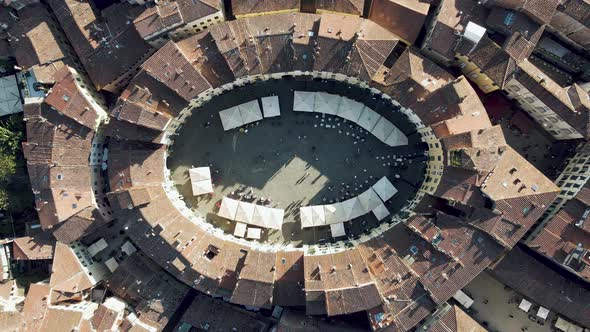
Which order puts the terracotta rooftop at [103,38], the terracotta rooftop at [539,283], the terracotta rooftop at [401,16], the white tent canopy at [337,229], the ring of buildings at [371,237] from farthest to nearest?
the white tent canopy at [337,229] < the terracotta rooftop at [539,283] < the terracotta rooftop at [103,38] < the terracotta rooftop at [401,16] < the ring of buildings at [371,237]

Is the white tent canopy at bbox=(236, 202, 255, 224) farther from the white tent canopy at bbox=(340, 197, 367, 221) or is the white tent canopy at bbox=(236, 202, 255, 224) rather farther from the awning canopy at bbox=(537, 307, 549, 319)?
the awning canopy at bbox=(537, 307, 549, 319)

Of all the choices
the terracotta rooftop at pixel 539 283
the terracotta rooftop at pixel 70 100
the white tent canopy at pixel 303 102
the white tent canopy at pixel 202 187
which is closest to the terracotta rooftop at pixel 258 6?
the white tent canopy at pixel 303 102

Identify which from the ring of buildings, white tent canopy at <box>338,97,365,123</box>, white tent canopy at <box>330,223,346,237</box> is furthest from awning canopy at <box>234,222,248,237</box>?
white tent canopy at <box>338,97,365,123</box>

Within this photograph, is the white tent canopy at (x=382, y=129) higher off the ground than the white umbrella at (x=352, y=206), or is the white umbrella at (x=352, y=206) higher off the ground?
the white tent canopy at (x=382, y=129)

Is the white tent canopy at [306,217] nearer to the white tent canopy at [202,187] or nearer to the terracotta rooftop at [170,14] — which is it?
the white tent canopy at [202,187]

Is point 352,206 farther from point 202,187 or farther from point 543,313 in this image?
point 543,313

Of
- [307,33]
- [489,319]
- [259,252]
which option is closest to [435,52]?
[307,33]

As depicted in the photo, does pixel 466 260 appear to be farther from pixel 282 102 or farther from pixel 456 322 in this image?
pixel 282 102
